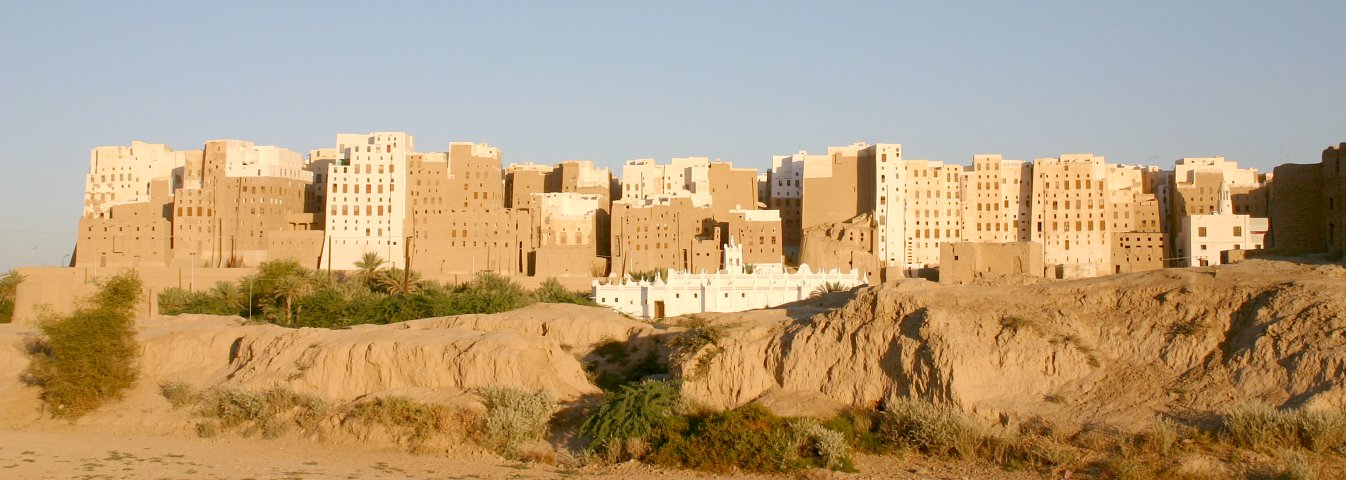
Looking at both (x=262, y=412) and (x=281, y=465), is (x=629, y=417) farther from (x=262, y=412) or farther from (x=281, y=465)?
(x=262, y=412)

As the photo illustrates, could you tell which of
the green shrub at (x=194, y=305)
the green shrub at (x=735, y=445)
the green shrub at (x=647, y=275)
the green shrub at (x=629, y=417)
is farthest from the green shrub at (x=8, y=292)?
the green shrub at (x=735, y=445)

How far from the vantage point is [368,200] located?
7138 centimetres

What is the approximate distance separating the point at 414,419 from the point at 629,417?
13.4ft

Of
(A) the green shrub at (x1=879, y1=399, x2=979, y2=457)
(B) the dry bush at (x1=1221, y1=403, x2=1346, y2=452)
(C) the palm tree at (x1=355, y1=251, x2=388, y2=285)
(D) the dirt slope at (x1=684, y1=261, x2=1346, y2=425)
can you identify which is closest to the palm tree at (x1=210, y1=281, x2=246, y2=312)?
(C) the palm tree at (x1=355, y1=251, x2=388, y2=285)

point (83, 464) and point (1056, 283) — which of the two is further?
point (1056, 283)

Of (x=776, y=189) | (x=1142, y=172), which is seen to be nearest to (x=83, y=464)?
(x=776, y=189)

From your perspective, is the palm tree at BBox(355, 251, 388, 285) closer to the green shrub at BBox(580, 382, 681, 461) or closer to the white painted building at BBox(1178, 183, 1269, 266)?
the green shrub at BBox(580, 382, 681, 461)

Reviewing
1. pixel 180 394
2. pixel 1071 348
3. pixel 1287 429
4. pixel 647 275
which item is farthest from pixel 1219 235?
pixel 180 394

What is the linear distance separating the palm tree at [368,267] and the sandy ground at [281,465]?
1392 inches

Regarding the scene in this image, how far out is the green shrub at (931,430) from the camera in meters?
20.0

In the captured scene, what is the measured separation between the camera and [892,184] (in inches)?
2835

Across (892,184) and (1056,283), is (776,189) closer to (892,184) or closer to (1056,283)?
(892,184)

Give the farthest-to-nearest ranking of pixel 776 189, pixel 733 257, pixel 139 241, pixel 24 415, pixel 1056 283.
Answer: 1. pixel 776 189
2. pixel 139 241
3. pixel 733 257
4. pixel 24 415
5. pixel 1056 283

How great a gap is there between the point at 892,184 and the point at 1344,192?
2773 cm
